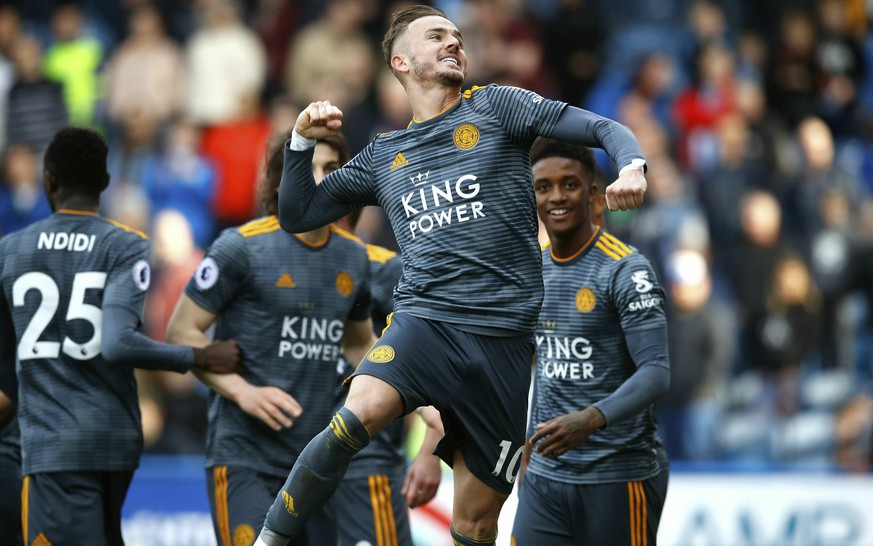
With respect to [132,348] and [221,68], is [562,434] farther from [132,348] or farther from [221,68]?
[221,68]

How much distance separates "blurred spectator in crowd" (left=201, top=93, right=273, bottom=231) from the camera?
1514cm

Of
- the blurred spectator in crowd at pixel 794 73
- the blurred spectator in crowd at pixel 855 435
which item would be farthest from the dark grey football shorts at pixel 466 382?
the blurred spectator in crowd at pixel 794 73

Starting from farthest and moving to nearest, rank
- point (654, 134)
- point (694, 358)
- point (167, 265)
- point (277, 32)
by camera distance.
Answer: point (277, 32)
point (654, 134)
point (167, 265)
point (694, 358)

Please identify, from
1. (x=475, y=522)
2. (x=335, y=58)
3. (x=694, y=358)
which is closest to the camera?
(x=475, y=522)

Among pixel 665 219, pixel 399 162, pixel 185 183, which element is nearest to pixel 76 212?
pixel 399 162

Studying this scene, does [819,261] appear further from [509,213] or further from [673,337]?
[509,213]

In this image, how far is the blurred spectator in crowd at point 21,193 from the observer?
14.8 meters

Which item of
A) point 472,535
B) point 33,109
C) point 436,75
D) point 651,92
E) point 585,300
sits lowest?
point 472,535

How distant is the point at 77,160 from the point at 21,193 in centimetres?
900

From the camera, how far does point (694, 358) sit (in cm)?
1259

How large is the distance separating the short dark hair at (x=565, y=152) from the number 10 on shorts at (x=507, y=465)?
1.79 meters

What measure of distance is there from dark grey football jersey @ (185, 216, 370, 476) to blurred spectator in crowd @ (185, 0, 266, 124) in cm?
946

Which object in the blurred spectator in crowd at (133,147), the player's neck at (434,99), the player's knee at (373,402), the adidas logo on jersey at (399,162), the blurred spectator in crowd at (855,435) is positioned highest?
the blurred spectator in crowd at (133,147)

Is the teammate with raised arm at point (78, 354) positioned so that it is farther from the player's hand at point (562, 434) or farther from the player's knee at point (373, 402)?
the player's hand at point (562, 434)
